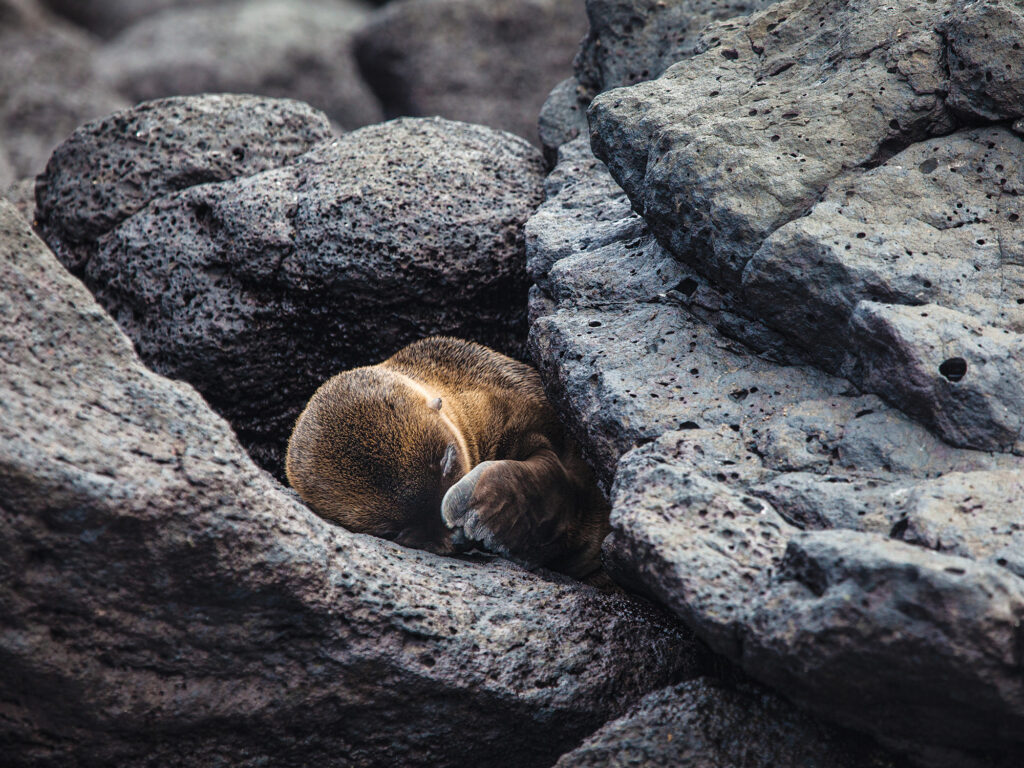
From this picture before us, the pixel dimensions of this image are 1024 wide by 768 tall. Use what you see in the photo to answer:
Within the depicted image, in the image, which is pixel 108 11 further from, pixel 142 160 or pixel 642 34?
pixel 642 34

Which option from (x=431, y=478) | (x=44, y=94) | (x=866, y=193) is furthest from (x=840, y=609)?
(x=44, y=94)

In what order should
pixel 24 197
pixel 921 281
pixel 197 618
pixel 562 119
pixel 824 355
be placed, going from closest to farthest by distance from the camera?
pixel 197 618, pixel 921 281, pixel 824 355, pixel 562 119, pixel 24 197

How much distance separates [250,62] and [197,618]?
9.55m

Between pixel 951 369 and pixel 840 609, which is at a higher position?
pixel 951 369

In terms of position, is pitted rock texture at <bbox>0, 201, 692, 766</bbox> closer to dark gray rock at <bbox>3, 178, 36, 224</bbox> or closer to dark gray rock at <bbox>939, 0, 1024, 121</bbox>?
dark gray rock at <bbox>939, 0, 1024, 121</bbox>

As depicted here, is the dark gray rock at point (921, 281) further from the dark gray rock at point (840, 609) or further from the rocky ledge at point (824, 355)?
the dark gray rock at point (840, 609)

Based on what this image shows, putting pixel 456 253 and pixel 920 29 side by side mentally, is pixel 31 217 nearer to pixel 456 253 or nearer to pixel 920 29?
pixel 456 253

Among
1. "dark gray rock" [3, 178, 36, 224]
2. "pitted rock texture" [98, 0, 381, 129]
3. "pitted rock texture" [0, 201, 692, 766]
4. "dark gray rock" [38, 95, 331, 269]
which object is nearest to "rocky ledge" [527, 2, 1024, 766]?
"pitted rock texture" [0, 201, 692, 766]

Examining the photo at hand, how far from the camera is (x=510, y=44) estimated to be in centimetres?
950

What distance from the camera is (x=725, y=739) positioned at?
2682 mm

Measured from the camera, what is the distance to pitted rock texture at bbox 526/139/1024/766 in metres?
2.13

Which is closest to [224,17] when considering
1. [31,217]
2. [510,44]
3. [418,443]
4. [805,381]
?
[510,44]

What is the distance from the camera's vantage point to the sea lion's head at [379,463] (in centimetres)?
358

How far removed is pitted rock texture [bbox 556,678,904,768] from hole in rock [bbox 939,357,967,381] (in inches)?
41.2
